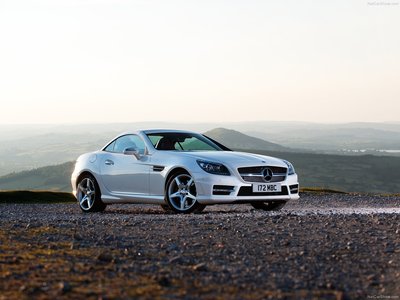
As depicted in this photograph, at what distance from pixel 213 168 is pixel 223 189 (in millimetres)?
437

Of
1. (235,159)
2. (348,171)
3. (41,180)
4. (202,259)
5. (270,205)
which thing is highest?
(235,159)

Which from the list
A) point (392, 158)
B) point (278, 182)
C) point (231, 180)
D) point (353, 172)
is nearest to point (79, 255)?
point (231, 180)

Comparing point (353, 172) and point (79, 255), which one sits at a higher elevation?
point (79, 255)

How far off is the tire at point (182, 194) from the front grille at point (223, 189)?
1.42ft

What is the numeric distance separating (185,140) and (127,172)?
141 cm

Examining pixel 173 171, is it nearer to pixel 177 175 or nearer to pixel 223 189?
pixel 177 175

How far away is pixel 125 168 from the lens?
16.0 m

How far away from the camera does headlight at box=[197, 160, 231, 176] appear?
1447 cm

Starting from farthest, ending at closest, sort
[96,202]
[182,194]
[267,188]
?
[96,202] → [267,188] → [182,194]

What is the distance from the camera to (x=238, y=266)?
779 cm

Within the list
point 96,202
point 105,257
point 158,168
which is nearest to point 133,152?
point 158,168

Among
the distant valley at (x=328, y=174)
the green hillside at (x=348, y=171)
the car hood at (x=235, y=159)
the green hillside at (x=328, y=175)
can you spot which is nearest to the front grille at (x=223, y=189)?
the car hood at (x=235, y=159)

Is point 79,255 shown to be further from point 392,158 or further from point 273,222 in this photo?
point 392,158

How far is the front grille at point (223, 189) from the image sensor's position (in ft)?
47.2
